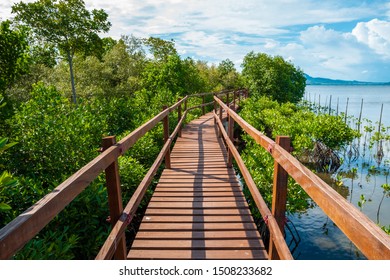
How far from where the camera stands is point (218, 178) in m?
5.17

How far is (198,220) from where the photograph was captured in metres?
3.55

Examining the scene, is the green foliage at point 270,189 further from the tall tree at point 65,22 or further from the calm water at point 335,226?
the tall tree at point 65,22

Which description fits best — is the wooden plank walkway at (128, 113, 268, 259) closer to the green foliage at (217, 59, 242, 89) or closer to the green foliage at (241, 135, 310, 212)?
the green foliage at (241, 135, 310, 212)

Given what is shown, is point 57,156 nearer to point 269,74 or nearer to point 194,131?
point 194,131

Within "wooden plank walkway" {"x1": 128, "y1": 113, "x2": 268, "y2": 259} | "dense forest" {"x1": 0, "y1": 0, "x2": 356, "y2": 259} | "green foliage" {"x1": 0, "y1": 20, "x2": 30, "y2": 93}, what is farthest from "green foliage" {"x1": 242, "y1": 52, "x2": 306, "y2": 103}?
"wooden plank walkway" {"x1": 128, "y1": 113, "x2": 268, "y2": 259}

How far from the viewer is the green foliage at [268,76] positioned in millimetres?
28158

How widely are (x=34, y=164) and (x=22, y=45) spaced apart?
24.5ft

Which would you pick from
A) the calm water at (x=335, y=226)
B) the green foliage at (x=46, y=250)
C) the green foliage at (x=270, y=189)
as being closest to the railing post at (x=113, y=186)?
the green foliage at (x=46, y=250)

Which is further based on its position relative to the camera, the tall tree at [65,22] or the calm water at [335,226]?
the tall tree at [65,22]

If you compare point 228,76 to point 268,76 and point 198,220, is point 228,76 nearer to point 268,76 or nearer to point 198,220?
point 268,76

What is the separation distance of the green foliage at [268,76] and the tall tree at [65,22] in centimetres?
1439

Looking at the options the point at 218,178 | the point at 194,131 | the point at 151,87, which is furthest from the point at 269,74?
the point at 218,178

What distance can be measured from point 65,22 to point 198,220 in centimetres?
2715

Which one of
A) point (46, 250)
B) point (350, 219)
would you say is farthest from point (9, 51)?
point (350, 219)
